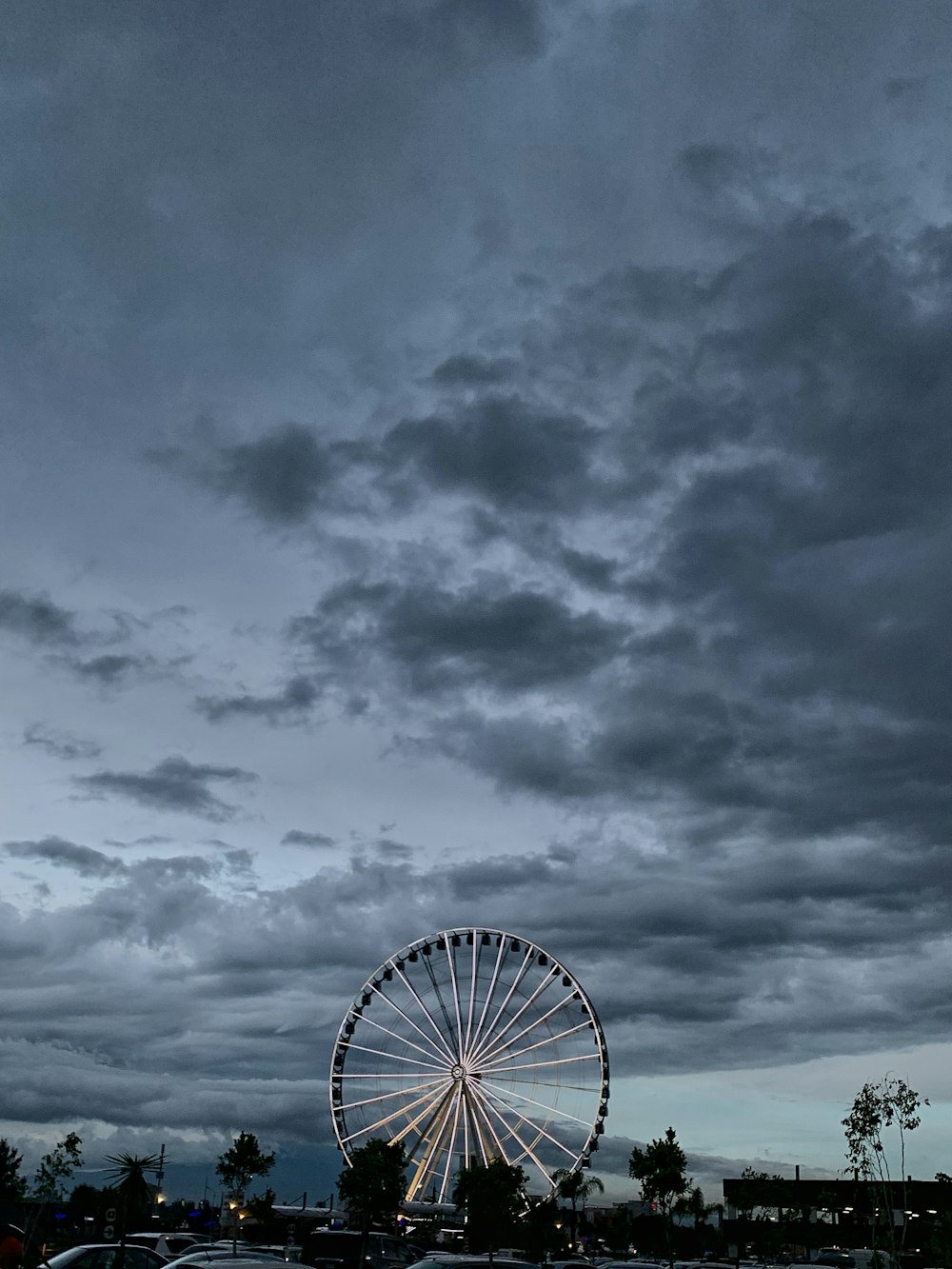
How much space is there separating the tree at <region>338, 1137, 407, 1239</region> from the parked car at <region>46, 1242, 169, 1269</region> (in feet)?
190

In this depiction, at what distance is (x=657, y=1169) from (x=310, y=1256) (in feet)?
173

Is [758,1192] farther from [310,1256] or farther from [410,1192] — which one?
[310,1256]

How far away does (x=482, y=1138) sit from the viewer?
77062 mm

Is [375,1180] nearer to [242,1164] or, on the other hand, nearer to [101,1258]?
[242,1164]

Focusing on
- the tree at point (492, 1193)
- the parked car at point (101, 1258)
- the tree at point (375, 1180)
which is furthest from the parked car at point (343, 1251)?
the tree at point (375, 1180)

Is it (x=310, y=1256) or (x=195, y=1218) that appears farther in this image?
(x=195, y=1218)

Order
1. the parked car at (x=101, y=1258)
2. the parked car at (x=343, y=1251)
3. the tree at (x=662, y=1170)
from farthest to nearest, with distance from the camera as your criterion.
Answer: the tree at (x=662, y=1170) → the parked car at (x=343, y=1251) → the parked car at (x=101, y=1258)

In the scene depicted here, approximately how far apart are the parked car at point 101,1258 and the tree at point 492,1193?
4709 cm

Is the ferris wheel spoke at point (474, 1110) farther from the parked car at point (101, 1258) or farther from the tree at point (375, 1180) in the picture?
the parked car at point (101, 1258)

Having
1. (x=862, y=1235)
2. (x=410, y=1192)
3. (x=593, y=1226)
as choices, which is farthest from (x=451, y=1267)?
(x=593, y=1226)

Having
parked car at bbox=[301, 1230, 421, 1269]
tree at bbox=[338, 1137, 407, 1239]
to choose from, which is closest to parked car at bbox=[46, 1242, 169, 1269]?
parked car at bbox=[301, 1230, 421, 1269]

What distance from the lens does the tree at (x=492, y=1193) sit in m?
78.3

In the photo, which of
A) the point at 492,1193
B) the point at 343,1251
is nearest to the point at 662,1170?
the point at 492,1193

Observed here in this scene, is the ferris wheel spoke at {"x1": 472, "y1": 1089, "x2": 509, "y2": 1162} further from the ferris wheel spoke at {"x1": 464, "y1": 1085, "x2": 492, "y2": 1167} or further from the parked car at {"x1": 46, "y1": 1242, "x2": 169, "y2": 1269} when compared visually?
the parked car at {"x1": 46, "y1": 1242, "x2": 169, "y2": 1269}
